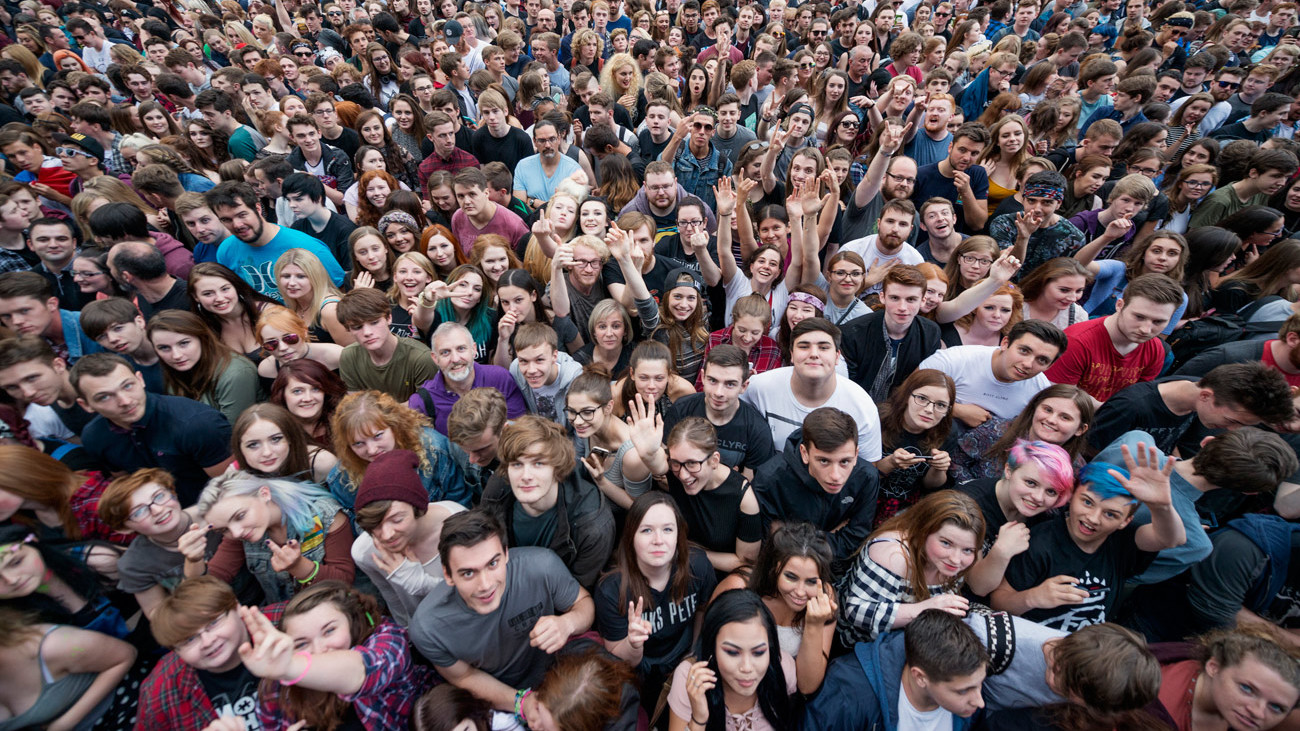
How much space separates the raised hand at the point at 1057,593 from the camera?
2.47 metres

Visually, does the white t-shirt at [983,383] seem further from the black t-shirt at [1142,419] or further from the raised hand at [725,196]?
the raised hand at [725,196]

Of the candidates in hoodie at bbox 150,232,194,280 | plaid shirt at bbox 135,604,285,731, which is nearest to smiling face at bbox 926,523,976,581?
plaid shirt at bbox 135,604,285,731

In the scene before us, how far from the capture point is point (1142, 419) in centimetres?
321

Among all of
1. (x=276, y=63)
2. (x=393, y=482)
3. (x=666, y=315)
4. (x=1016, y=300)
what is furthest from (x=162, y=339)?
(x=276, y=63)

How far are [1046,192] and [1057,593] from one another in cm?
365

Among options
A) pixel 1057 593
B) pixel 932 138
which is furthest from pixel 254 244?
pixel 932 138

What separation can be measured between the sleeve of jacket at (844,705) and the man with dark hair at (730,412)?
120cm

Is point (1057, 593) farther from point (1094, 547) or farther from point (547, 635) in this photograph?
point (547, 635)

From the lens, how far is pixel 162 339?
11.8 ft

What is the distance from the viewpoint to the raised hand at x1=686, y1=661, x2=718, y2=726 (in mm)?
2166

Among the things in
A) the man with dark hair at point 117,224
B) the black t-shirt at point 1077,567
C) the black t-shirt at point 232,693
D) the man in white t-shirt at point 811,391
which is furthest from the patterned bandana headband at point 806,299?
the man with dark hair at point 117,224

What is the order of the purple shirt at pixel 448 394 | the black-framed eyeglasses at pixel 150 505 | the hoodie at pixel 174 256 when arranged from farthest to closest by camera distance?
the hoodie at pixel 174 256 < the purple shirt at pixel 448 394 < the black-framed eyeglasses at pixel 150 505

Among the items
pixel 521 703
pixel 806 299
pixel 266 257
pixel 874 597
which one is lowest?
pixel 521 703

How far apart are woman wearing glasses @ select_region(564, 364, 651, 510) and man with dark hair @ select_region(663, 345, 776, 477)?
0.35 m
